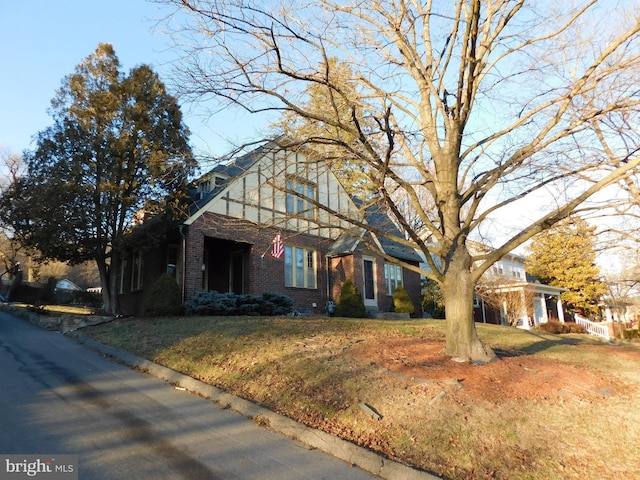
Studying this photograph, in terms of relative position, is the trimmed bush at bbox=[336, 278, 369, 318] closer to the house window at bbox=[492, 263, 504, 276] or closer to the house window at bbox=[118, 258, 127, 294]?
the house window at bbox=[118, 258, 127, 294]

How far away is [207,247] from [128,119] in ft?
21.0

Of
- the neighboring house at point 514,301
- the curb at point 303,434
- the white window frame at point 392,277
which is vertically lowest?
the curb at point 303,434

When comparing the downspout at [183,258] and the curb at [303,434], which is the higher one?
the downspout at [183,258]

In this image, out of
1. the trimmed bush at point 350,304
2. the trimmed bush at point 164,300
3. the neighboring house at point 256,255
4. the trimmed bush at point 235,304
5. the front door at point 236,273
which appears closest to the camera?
the trimmed bush at point 164,300

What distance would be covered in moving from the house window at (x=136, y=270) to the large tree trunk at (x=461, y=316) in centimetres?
1605

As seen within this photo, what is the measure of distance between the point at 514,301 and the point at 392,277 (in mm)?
7182

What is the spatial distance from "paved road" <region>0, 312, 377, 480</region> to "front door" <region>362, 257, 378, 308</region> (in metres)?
14.2

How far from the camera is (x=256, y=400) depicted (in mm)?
6426

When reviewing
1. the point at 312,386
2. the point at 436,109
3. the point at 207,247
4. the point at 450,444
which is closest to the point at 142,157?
the point at 207,247

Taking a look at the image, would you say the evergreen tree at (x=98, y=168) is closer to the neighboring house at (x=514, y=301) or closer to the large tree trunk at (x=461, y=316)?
the large tree trunk at (x=461, y=316)

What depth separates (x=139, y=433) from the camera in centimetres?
521

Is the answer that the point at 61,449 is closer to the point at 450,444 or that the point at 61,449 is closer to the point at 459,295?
the point at 450,444

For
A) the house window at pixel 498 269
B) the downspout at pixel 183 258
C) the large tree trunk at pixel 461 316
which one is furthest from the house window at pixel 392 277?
the large tree trunk at pixel 461 316

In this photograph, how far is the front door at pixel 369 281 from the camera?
2110cm
